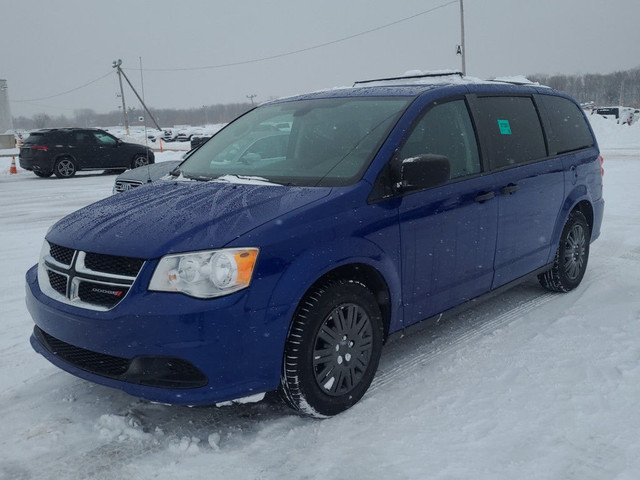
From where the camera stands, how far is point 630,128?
30297 millimetres

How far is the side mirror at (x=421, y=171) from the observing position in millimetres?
3344

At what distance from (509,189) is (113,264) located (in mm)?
2740

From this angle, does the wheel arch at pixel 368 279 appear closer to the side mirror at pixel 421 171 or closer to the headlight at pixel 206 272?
the headlight at pixel 206 272

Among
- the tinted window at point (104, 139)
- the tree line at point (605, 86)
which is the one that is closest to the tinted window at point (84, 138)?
the tinted window at point (104, 139)

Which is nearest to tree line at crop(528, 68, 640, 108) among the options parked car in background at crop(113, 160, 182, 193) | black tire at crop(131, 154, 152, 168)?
black tire at crop(131, 154, 152, 168)

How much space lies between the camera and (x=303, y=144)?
3926 millimetres

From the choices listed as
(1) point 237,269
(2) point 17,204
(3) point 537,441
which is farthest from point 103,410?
(2) point 17,204

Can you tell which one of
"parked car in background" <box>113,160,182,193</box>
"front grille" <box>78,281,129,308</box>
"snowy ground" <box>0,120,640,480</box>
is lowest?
"snowy ground" <box>0,120,640,480</box>

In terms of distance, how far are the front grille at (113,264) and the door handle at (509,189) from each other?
2.57m

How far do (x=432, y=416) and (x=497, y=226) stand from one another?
1568 mm

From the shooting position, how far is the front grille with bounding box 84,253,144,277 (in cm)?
283

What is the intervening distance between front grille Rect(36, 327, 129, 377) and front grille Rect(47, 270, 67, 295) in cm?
27

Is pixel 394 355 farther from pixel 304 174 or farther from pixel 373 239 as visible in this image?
pixel 304 174

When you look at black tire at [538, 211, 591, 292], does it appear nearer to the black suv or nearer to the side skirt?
the side skirt
